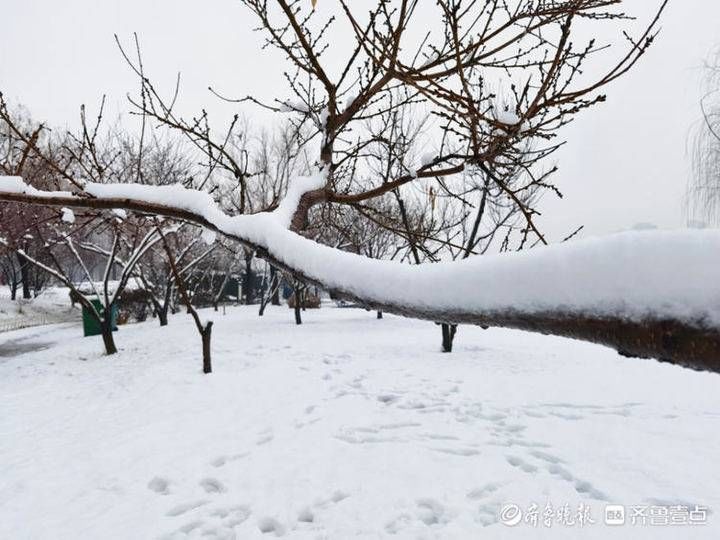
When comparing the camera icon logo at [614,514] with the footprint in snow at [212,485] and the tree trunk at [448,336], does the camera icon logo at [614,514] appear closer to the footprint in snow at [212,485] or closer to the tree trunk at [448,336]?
the footprint in snow at [212,485]

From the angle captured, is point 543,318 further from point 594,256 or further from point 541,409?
point 541,409

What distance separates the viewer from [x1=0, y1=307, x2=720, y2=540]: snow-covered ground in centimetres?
255

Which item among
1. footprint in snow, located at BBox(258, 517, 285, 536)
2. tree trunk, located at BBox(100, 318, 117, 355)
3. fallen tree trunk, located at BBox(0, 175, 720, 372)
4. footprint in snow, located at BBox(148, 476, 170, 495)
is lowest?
footprint in snow, located at BBox(258, 517, 285, 536)

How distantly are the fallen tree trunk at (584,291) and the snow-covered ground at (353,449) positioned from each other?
2.13 metres

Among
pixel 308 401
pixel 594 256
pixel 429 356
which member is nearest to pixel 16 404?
pixel 308 401

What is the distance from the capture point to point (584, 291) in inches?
22.3

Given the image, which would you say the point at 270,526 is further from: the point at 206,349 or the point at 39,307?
the point at 39,307

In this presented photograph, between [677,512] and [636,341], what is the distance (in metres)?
2.81

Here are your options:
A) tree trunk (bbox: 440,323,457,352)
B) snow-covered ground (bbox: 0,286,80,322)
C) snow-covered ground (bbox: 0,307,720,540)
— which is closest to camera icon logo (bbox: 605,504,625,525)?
snow-covered ground (bbox: 0,307,720,540)

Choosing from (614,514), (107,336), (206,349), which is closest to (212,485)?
(614,514)

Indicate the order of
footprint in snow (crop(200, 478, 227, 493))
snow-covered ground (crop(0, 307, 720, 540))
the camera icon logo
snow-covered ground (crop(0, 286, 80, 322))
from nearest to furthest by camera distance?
the camera icon logo
snow-covered ground (crop(0, 307, 720, 540))
footprint in snow (crop(200, 478, 227, 493))
snow-covered ground (crop(0, 286, 80, 322))

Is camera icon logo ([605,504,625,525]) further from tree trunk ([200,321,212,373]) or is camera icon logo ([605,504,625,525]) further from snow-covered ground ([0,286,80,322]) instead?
snow-covered ground ([0,286,80,322])

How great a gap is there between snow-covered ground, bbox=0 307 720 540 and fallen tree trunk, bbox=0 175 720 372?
213 cm

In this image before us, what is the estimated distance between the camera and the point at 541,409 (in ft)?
14.3
